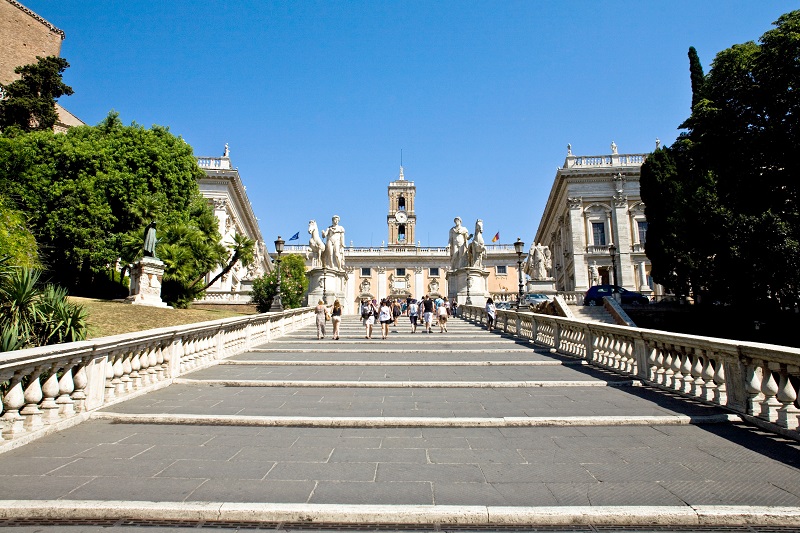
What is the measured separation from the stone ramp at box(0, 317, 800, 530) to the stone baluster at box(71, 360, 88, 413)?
24 cm

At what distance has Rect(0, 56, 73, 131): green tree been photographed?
106ft

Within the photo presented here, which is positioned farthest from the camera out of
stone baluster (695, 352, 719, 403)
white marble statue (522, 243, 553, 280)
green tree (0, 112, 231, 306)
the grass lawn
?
white marble statue (522, 243, 553, 280)

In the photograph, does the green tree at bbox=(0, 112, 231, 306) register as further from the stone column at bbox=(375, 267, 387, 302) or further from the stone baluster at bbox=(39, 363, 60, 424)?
the stone column at bbox=(375, 267, 387, 302)

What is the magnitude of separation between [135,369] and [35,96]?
131 feet

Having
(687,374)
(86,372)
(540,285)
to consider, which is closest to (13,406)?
(86,372)

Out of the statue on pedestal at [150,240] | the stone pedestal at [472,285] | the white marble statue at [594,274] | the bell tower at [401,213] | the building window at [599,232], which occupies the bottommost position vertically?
the stone pedestal at [472,285]

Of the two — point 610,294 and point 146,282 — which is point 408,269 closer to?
point 610,294

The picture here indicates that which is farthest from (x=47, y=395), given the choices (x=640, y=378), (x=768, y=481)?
(x=640, y=378)

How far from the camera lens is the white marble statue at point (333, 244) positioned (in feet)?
83.9

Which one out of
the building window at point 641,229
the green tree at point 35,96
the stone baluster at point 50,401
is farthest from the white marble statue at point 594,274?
the green tree at point 35,96

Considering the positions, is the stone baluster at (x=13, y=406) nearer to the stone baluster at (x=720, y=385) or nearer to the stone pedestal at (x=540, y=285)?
the stone baluster at (x=720, y=385)

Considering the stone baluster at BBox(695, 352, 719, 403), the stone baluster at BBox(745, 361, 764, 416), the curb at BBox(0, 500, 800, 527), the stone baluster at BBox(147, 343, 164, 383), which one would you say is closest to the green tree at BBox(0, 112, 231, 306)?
the stone baluster at BBox(147, 343, 164, 383)

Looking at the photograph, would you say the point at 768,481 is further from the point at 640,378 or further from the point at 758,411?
the point at 640,378

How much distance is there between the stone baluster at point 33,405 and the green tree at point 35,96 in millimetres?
36227
